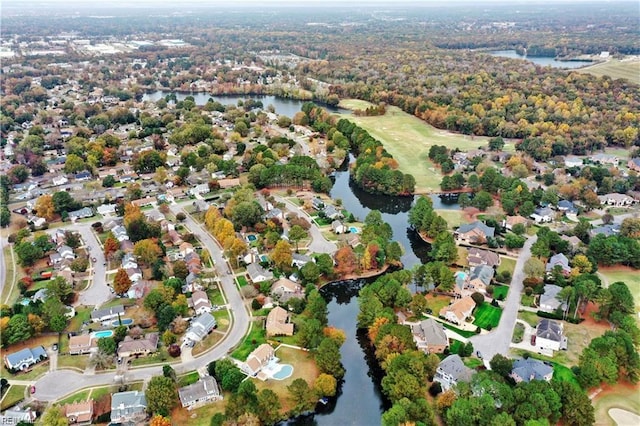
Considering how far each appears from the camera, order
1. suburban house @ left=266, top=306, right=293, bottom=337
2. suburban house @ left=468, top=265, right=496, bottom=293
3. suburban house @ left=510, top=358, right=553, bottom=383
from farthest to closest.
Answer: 1. suburban house @ left=468, top=265, right=496, bottom=293
2. suburban house @ left=266, top=306, right=293, bottom=337
3. suburban house @ left=510, top=358, right=553, bottom=383

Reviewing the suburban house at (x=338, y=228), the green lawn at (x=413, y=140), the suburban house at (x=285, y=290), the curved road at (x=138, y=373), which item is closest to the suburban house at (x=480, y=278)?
the suburban house at (x=338, y=228)

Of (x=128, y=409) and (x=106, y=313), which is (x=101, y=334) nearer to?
(x=106, y=313)

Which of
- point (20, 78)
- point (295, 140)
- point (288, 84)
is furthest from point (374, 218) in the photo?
point (20, 78)

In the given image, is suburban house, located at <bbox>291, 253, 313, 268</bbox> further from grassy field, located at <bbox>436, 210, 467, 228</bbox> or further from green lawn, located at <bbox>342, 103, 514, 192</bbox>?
green lawn, located at <bbox>342, 103, 514, 192</bbox>

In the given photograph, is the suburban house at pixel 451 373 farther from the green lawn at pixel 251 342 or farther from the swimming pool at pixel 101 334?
the swimming pool at pixel 101 334

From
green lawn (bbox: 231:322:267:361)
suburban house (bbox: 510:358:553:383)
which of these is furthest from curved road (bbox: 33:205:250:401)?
suburban house (bbox: 510:358:553:383)

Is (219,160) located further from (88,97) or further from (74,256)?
(88,97)
